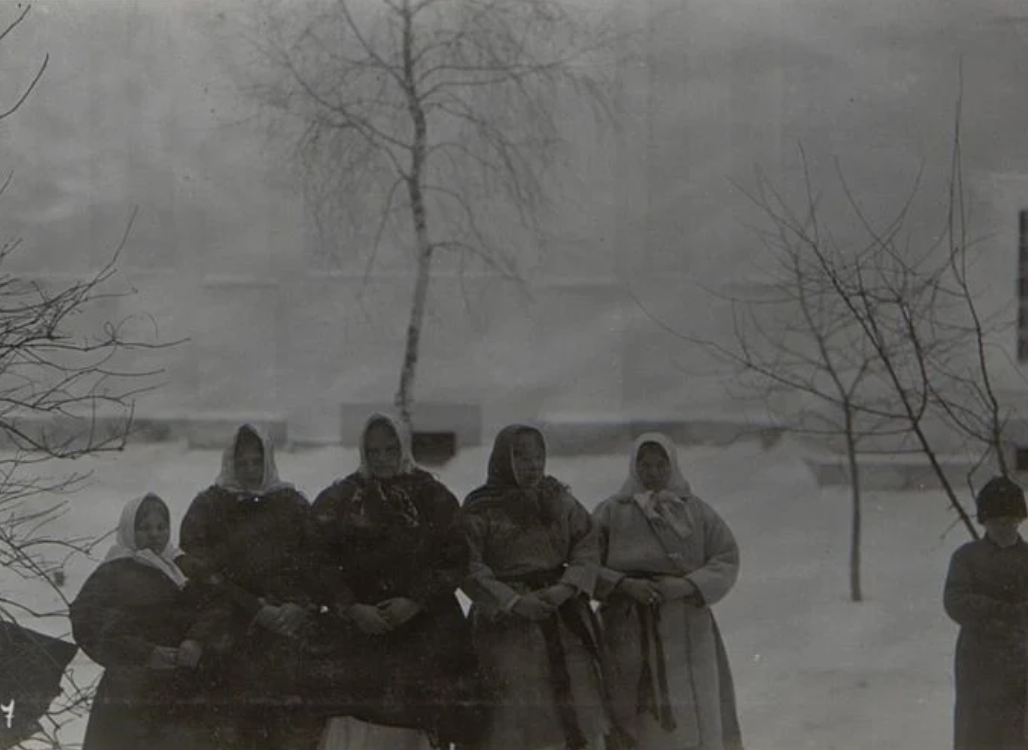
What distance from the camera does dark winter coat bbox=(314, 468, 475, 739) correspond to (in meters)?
3.30

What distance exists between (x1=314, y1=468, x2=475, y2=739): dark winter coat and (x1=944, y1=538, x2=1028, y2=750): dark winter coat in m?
1.44

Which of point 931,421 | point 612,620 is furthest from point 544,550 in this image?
point 931,421

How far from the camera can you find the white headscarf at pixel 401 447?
3.32 metres

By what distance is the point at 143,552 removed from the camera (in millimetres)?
3412

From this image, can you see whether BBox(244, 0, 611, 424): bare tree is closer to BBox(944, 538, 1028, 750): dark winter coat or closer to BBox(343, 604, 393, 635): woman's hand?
BBox(343, 604, 393, 635): woman's hand

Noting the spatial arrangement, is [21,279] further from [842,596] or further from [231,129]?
[842,596]

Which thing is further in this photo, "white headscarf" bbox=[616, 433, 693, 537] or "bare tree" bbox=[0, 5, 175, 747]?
"bare tree" bbox=[0, 5, 175, 747]

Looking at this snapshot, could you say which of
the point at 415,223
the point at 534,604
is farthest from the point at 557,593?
the point at 415,223

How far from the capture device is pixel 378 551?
332 cm

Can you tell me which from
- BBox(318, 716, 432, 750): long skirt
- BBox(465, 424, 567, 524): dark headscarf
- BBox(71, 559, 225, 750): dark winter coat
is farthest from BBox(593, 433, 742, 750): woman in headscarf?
BBox(71, 559, 225, 750): dark winter coat

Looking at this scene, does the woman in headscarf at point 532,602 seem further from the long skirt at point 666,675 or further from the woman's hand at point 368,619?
the woman's hand at point 368,619

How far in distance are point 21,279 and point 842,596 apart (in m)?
2.67

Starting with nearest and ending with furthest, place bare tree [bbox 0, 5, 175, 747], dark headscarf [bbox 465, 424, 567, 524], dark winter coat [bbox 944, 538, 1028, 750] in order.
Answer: dark headscarf [bbox 465, 424, 567, 524], dark winter coat [bbox 944, 538, 1028, 750], bare tree [bbox 0, 5, 175, 747]

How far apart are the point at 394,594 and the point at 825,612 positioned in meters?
1.26
